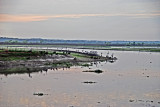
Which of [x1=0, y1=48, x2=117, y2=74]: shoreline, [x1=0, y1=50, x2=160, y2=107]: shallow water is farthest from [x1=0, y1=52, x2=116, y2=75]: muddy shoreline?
[x1=0, y1=50, x2=160, y2=107]: shallow water

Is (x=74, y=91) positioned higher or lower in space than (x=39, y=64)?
lower

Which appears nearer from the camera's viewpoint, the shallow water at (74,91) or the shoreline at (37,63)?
the shallow water at (74,91)

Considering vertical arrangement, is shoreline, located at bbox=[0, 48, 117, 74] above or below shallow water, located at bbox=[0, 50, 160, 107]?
above

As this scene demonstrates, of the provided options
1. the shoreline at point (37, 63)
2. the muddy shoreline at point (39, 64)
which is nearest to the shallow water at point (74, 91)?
the muddy shoreline at point (39, 64)

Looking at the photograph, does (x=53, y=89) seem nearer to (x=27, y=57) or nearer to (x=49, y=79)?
(x=49, y=79)

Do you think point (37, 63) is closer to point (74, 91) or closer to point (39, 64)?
point (39, 64)

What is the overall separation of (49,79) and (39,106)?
692 inches

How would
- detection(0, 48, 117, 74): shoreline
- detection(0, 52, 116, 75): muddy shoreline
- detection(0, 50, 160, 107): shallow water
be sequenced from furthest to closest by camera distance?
detection(0, 48, 117, 74): shoreline < detection(0, 52, 116, 75): muddy shoreline < detection(0, 50, 160, 107): shallow water

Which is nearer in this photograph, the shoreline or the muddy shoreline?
the muddy shoreline

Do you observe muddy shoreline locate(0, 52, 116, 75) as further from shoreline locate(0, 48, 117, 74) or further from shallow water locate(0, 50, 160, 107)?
shallow water locate(0, 50, 160, 107)

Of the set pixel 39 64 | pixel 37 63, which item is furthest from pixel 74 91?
pixel 37 63

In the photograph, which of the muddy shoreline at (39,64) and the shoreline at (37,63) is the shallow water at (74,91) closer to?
the muddy shoreline at (39,64)

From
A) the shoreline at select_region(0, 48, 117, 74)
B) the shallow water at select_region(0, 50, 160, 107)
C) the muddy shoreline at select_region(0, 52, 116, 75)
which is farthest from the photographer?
the shoreline at select_region(0, 48, 117, 74)

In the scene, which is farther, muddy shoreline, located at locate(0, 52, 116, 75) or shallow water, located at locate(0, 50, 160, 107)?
muddy shoreline, located at locate(0, 52, 116, 75)
